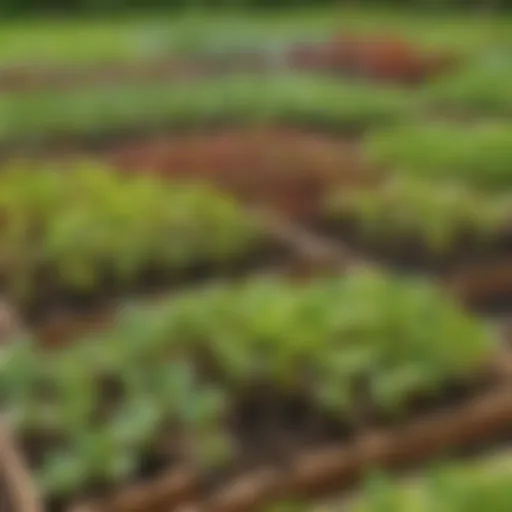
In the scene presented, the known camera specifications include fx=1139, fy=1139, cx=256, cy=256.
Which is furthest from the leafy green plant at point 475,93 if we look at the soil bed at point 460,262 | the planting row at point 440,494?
the planting row at point 440,494

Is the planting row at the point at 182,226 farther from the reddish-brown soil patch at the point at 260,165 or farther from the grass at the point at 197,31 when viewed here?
the grass at the point at 197,31

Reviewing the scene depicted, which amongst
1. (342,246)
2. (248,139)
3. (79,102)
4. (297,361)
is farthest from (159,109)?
(297,361)

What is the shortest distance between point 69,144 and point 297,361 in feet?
7.94

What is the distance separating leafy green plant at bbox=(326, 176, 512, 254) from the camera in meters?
3.23

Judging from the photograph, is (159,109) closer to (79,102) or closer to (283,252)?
(79,102)

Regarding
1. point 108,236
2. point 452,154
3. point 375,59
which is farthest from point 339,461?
point 375,59

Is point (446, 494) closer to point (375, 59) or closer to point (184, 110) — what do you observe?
point (184, 110)

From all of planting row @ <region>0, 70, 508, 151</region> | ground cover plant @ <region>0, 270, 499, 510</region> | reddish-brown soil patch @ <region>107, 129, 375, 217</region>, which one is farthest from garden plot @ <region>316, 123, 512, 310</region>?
planting row @ <region>0, 70, 508, 151</region>

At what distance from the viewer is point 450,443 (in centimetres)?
222

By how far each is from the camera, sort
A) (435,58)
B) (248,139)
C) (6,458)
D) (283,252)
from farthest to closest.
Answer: (435,58) → (248,139) → (283,252) → (6,458)

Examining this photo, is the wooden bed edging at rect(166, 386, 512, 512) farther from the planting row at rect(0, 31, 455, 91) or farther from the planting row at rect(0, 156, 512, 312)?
the planting row at rect(0, 31, 455, 91)

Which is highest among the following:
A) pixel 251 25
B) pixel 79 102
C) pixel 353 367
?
pixel 251 25

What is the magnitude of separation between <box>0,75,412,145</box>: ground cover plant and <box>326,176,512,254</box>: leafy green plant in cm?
141

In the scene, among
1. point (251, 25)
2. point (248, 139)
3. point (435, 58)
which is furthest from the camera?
point (251, 25)
